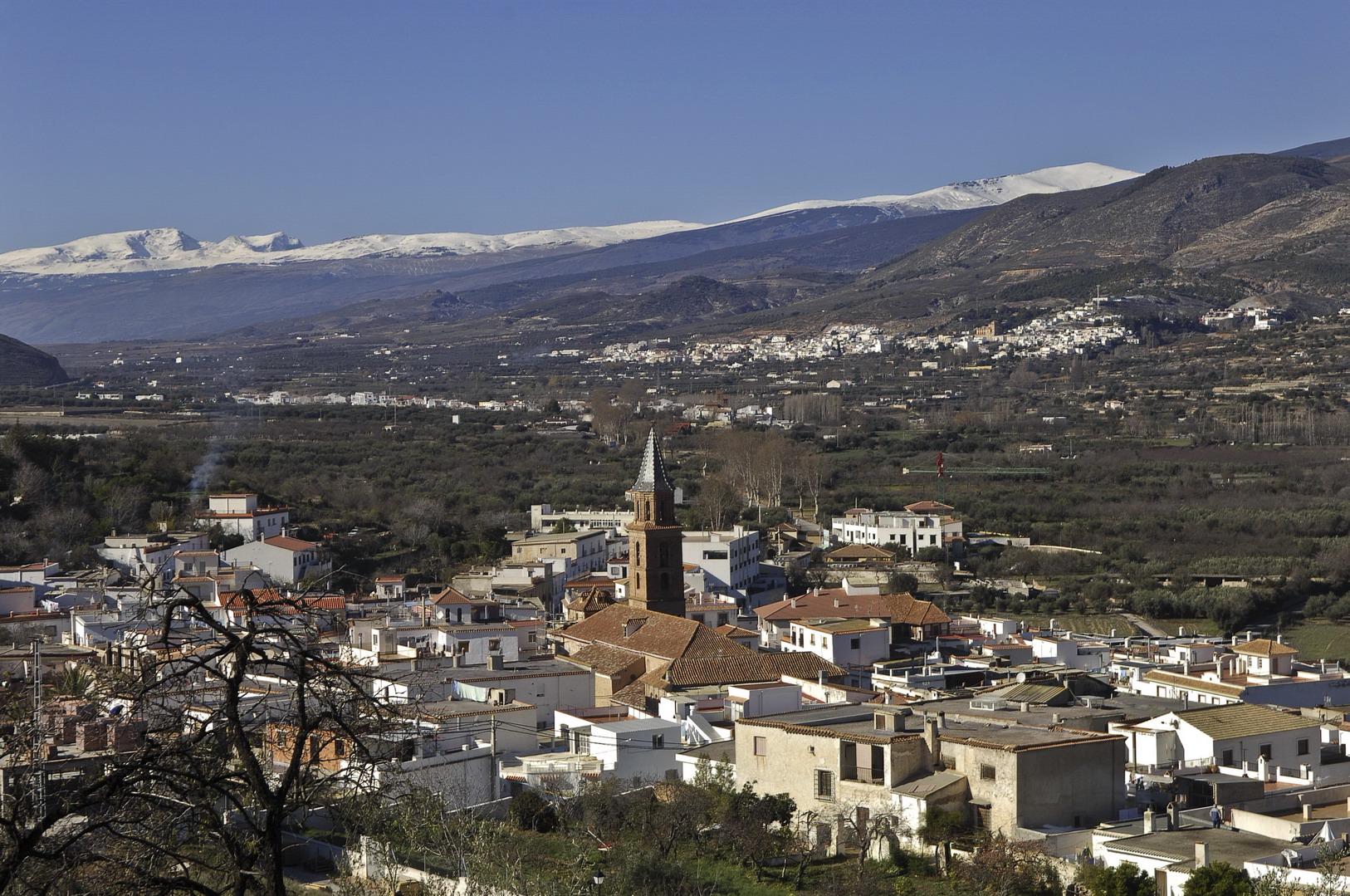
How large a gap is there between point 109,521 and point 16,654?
16638mm

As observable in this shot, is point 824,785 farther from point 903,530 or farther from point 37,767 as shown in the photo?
point 903,530

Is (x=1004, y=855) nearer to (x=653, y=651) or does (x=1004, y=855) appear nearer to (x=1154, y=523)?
(x=653, y=651)

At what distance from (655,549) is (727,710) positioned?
9.40m

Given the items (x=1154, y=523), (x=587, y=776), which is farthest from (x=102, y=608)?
(x=1154, y=523)

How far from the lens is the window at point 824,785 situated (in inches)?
645

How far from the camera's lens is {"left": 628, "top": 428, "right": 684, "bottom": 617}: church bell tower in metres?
29.2

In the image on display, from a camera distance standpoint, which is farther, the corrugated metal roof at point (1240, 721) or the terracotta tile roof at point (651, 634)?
the terracotta tile roof at point (651, 634)

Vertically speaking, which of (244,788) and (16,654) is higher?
(244,788)

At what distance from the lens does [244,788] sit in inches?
218

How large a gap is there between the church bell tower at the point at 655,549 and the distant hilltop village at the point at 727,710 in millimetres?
53

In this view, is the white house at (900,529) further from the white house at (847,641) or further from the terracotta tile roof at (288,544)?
the white house at (847,641)

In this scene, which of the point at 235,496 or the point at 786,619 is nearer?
the point at 786,619

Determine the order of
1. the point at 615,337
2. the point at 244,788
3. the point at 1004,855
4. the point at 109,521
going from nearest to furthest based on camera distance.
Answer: the point at 244,788, the point at 1004,855, the point at 109,521, the point at 615,337

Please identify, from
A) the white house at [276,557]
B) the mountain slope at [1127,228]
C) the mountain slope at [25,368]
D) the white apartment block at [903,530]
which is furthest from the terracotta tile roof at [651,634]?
the mountain slope at [1127,228]
